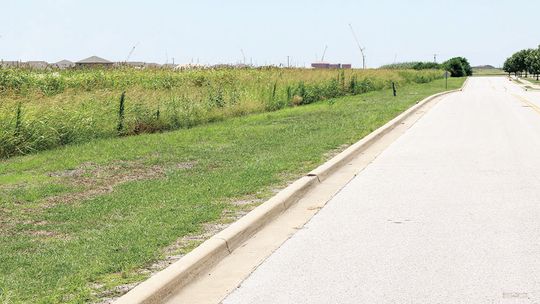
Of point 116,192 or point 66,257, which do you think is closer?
point 66,257

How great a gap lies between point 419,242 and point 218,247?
2.00 meters

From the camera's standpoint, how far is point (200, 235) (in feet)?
23.6

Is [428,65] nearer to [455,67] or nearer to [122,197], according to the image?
[455,67]

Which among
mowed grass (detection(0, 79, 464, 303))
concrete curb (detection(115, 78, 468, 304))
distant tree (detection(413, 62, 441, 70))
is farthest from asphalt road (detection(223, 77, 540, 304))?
distant tree (detection(413, 62, 441, 70))

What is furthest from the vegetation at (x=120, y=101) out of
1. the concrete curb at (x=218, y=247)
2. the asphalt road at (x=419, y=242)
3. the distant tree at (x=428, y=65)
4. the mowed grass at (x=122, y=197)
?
the distant tree at (x=428, y=65)

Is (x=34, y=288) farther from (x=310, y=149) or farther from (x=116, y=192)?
(x=310, y=149)

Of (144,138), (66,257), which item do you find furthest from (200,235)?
(144,138)

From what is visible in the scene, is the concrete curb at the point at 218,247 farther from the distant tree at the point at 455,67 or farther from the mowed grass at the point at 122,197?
the distant tree at the point at 455,67

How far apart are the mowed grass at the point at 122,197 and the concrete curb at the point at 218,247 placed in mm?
237

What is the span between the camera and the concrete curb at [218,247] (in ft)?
17.4

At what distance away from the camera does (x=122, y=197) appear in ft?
30.9

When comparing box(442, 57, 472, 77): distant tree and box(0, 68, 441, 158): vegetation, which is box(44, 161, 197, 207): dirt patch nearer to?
box(0, 68, 441, 158): vegetation

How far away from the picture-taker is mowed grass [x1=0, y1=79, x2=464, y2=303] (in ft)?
19.4

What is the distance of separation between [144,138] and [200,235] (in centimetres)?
1068
